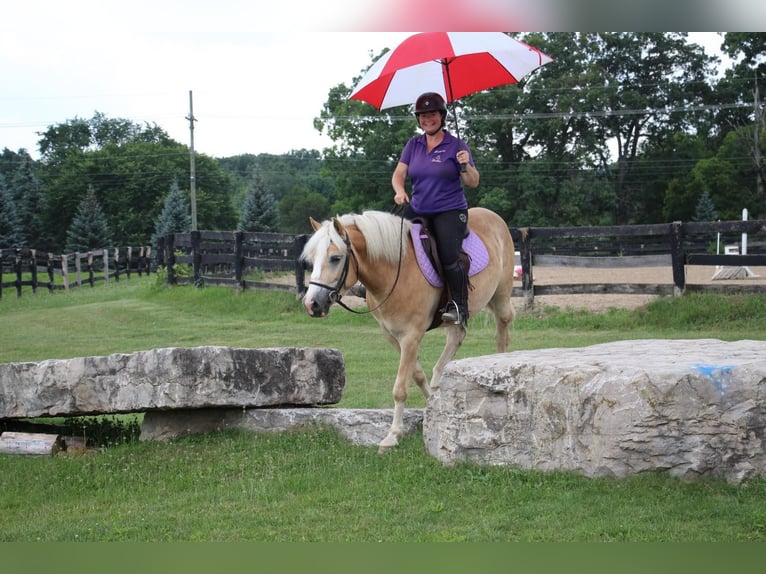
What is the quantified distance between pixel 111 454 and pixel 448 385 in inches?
116

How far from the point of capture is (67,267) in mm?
24062

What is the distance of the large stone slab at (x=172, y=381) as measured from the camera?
256 inches

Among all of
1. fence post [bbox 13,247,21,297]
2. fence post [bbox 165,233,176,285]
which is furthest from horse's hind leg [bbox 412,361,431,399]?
fence post [bbox 13,247,21,297]

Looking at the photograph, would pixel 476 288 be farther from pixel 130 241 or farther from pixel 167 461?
pixel 130 241

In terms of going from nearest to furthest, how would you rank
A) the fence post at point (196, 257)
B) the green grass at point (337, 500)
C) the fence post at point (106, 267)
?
the green grass at point (337, 500) < the fence post at point (196, 257) < the fence post at point (106, 267)

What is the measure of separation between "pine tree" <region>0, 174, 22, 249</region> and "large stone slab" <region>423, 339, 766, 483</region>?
78.7 feet

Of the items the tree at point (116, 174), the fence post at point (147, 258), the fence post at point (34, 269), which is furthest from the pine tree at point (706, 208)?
the fence post at point (34, 269)

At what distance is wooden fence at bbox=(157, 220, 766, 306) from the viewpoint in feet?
42.9

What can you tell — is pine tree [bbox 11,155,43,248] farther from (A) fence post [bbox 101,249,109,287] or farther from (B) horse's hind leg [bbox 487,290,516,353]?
(B) horse's hind leg [bbox 487,290,516,353]

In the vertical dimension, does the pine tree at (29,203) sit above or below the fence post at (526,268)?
above

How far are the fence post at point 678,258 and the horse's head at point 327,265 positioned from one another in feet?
29.3

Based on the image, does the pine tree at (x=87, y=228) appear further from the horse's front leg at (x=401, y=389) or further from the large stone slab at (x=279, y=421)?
the horse's front leg at (x=401, y=389)

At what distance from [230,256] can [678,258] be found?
9.80 m

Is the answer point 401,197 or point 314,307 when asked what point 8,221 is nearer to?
point 401,197
